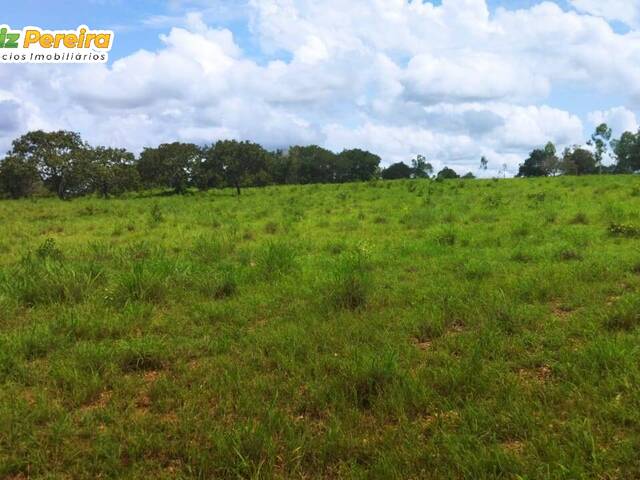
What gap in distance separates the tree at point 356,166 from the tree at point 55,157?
180 feet

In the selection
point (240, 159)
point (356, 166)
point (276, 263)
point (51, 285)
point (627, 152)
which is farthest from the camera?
point (356, 166)

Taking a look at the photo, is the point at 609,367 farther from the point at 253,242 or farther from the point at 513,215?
the point at 513,215

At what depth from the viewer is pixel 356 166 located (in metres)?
102

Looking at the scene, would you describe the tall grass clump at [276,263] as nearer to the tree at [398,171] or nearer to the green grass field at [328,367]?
the green grass field at [328,367]

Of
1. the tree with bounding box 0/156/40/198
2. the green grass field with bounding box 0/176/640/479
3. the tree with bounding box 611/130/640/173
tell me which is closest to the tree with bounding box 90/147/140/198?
the tree with bounding box 0/156/40/198

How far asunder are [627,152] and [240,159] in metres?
74.7

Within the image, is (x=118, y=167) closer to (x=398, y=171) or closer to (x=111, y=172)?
(x=111, y=172)

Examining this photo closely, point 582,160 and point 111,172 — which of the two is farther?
point 582,160

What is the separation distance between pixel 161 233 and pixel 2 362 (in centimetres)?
1063

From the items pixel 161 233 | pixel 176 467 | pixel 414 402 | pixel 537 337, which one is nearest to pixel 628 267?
pixel 537 337

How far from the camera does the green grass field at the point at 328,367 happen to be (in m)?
3.69

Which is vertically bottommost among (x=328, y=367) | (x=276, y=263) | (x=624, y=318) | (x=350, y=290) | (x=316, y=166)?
(x=328, y=367)

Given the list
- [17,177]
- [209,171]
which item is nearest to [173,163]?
[209,171]

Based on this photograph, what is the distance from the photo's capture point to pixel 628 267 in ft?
27.6
